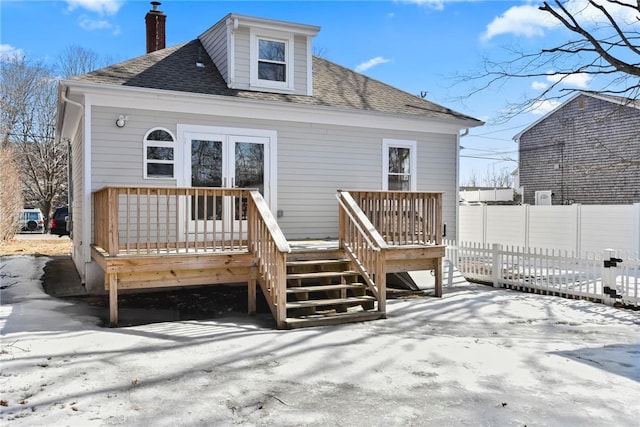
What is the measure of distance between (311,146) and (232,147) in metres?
1.63

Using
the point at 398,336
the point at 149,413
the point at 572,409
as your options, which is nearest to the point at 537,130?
the point at 398,336

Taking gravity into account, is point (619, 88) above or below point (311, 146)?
above

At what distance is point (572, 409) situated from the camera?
11.7ft

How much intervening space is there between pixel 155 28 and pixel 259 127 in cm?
511

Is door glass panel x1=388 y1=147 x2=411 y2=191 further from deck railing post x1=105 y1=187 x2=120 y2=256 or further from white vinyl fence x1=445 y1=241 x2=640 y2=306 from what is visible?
deck railing post x1=105 y1=187 x2=120 y2=256

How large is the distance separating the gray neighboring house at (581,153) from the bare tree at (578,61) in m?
8.76

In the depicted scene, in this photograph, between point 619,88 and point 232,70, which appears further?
point 232,70

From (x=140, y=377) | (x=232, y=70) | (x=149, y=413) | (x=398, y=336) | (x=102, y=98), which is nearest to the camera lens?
(x=149, y=413)

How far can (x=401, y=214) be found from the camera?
820 cm

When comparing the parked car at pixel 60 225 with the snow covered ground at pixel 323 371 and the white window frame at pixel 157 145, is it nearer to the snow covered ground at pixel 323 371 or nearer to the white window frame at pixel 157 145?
the white window frame at pixel 157 145

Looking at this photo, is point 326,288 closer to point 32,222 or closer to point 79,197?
point 79,197

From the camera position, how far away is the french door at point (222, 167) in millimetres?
8695

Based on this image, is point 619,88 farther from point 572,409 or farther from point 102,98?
point 102,98

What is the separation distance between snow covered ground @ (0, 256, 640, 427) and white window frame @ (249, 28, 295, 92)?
15.9 ft
